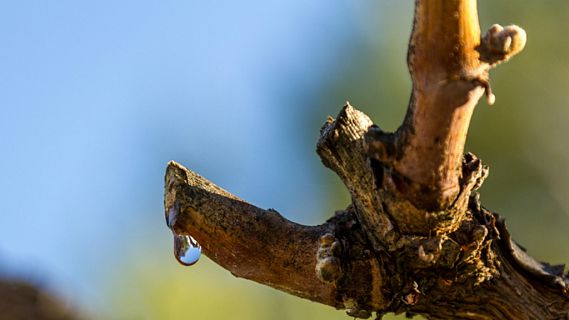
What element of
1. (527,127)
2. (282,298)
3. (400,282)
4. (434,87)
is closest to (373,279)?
(400,282)

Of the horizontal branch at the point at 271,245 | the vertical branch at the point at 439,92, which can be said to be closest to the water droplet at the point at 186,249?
the horizontal branch at the point at 271,245

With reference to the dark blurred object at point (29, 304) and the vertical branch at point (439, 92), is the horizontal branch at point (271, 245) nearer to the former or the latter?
the vertical branch at point (439, 92)

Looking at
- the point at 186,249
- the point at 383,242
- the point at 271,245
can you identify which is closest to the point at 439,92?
the point at 383,242

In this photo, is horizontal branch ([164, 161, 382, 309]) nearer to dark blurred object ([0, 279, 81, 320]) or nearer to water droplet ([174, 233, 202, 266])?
water droplet ([174, 233, 202, 266])

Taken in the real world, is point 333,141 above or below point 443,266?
above

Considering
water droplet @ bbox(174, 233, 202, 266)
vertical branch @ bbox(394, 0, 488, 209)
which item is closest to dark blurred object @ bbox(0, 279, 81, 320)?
vertical branch @ bbox(394, 0, 488, 209)

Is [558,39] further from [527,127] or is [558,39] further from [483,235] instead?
[483,235]

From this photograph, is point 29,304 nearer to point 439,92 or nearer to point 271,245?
point 439,92
